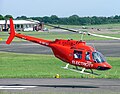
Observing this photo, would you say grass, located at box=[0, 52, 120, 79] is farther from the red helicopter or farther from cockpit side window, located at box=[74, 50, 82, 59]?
cockpit side window, located at box=[74, 50, 82, 59]

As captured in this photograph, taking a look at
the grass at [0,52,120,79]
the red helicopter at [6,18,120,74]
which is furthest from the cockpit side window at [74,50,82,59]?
the grass at [0,52,120,79]

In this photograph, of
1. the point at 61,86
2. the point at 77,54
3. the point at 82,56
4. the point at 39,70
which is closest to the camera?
the point at 82,56

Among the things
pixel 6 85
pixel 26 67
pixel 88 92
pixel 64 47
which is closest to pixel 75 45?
pixel 64 47

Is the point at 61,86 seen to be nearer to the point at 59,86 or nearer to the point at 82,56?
the point at 59,86

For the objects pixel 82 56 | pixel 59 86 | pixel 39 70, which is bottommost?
pixel 39 70

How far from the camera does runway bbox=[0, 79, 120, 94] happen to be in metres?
25.4

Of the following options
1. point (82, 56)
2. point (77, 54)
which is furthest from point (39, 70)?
point (82, 56)

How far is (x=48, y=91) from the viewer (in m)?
25.5

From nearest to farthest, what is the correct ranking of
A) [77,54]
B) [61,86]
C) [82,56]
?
[82,56]
[77,54]
[61,86]

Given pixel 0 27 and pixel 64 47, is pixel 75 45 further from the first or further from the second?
pixel 0 27

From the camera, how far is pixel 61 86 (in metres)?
28.1

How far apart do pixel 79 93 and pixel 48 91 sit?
2.01 meters

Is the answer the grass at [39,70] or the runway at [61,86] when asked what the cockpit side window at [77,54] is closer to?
the runway at [61,86]

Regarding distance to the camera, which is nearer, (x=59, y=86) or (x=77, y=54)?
(x=77, y=54)
